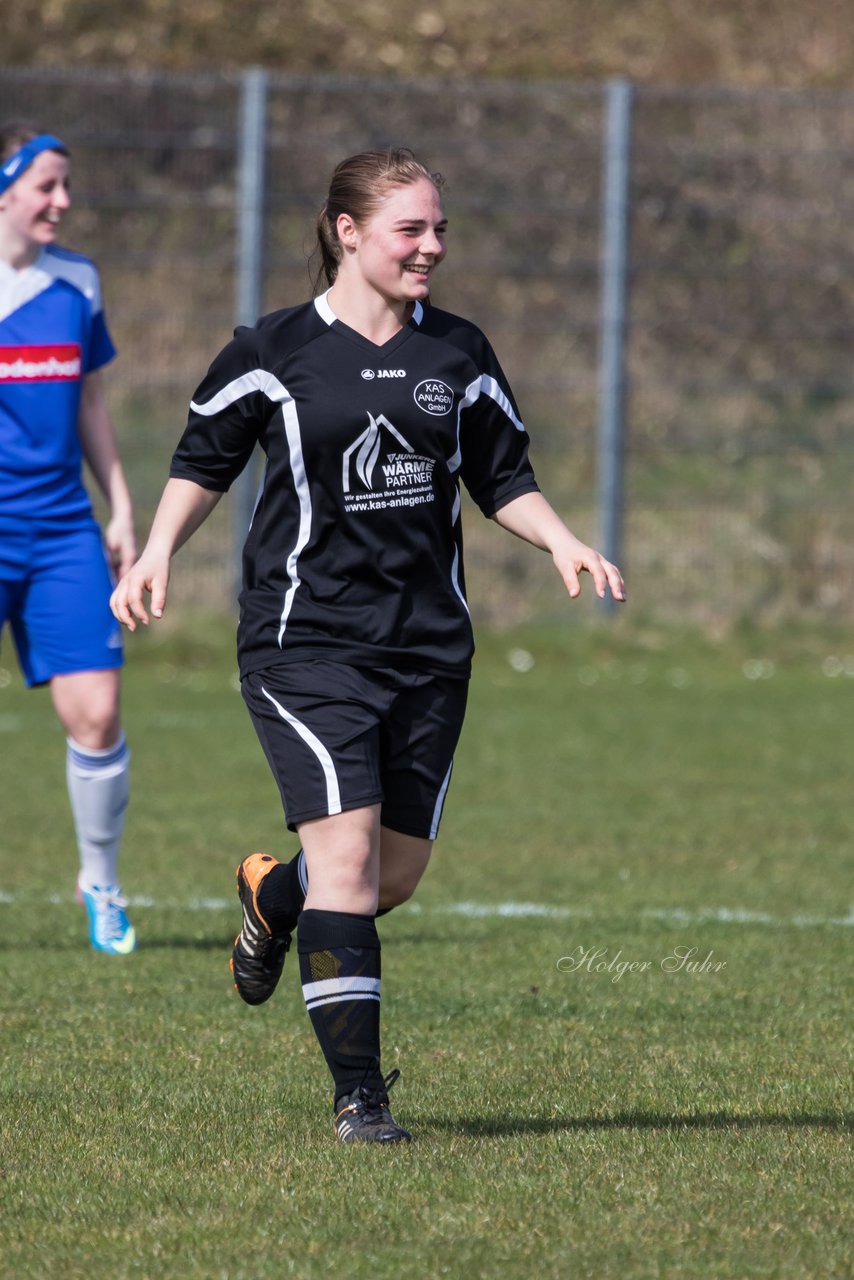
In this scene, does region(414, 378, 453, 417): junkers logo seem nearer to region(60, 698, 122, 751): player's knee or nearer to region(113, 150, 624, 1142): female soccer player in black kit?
→ region(113, 150, 624, 1142): female soccer player in black kit

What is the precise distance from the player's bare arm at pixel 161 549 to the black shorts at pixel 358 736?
28 cm

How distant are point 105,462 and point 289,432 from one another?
94.9 inches

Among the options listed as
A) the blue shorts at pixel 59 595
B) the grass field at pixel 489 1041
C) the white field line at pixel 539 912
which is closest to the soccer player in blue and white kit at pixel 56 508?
the blue shorts at pixel 59 595

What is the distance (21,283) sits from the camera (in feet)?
21.2

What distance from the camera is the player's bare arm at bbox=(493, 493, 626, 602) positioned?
4223mm

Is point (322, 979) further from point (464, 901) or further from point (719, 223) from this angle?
point (719, 223)

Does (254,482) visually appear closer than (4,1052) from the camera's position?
No

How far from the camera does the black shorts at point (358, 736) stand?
4191 mm

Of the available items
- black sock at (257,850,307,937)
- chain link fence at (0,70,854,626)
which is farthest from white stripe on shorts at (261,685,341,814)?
chain link fence at (0,70,854,626)

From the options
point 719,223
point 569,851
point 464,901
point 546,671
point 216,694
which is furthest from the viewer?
point 719,223

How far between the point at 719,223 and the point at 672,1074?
39.7 feet

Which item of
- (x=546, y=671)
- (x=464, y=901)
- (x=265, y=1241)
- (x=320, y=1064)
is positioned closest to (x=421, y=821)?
(x=320, y=1064)

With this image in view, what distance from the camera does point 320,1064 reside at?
4.92 m

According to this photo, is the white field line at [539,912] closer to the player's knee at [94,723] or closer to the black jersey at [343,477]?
Result: the player's knee at [94,723]
